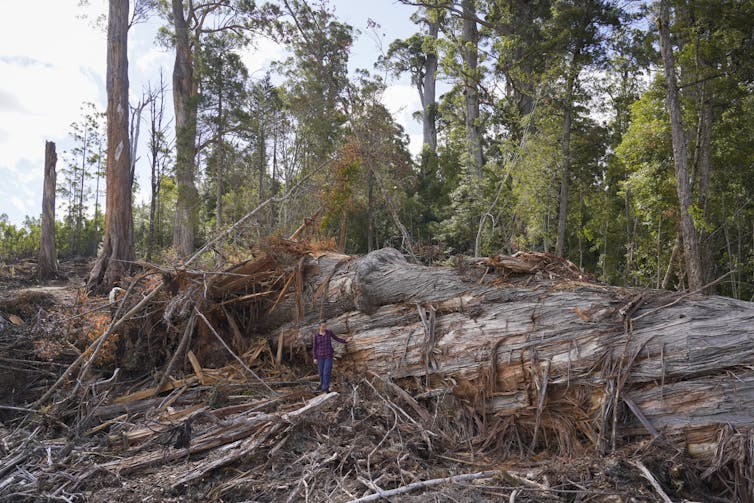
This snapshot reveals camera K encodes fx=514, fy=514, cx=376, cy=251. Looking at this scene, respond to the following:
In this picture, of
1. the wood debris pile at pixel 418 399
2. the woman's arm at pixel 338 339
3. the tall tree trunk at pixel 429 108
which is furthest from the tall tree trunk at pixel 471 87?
the woman's arm at pixel 338 339

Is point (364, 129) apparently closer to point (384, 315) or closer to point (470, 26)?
point (470, 26)

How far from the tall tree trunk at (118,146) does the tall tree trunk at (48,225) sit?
13.4 ft

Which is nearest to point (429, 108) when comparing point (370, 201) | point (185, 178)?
point (370, 201)

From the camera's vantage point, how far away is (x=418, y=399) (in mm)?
5453

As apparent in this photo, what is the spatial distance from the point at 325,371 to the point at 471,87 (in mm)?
15601

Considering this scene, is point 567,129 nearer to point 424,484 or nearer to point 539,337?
point 539,337

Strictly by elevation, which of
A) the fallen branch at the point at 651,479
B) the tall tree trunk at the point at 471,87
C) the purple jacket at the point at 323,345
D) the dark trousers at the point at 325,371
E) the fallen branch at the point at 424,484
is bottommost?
the fallen branch at the point at 424,484

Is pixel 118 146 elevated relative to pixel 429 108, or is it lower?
lower

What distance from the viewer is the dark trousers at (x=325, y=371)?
596cm

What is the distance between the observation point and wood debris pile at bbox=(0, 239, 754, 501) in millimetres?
Answer: 3959

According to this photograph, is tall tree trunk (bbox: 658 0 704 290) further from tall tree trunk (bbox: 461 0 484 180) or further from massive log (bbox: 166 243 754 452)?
tall tree trunk (bbox: 461 0 484 180)

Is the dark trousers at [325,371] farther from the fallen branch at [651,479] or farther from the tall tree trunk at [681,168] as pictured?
the tall tree trunk at [681,168]

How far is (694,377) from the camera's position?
13.7 feet

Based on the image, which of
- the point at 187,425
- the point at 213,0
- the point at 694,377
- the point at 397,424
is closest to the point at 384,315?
the point at 397,424
